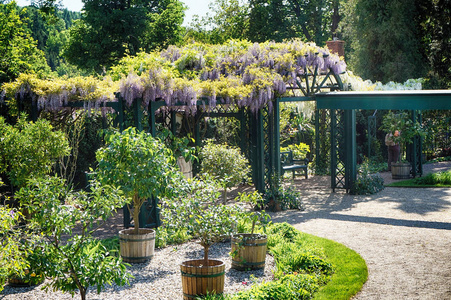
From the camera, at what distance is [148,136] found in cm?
680

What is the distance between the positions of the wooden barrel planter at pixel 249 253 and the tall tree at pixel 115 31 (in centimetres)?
1810

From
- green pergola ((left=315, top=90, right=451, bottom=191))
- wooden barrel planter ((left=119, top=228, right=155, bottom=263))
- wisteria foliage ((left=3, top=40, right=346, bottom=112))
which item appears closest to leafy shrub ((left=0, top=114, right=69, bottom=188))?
wisteria foliage ((left=3, top=40, right=346, bottom=112))

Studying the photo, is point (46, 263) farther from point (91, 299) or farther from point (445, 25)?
point (445, 25)

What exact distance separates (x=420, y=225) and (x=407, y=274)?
Result: 2.97 metres

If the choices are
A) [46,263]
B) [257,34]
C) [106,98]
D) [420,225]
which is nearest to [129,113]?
[106,98]

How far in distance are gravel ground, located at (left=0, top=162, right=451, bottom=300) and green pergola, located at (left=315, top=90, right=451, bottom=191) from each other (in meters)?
0.93

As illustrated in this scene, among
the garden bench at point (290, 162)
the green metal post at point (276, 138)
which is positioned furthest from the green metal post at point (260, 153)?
the garden bench at point (290, 162)

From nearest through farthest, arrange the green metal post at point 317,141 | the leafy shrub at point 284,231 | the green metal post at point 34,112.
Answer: the leafy shrub at point 284,231
the green metal post at point 34,112
the green metal post at point 317,141

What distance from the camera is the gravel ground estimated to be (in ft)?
18.9

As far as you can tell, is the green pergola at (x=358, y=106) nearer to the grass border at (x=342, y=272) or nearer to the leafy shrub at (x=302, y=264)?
the grass border at (x=342, y=272)

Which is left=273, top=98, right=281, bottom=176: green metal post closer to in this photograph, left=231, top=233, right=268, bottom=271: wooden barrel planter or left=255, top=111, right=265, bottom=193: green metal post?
left=255, top=111, right=265, bottom=193: green metal post

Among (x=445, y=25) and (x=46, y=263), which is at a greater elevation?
(x=445, y=25)

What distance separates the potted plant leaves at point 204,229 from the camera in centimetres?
522

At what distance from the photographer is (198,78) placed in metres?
11.0
